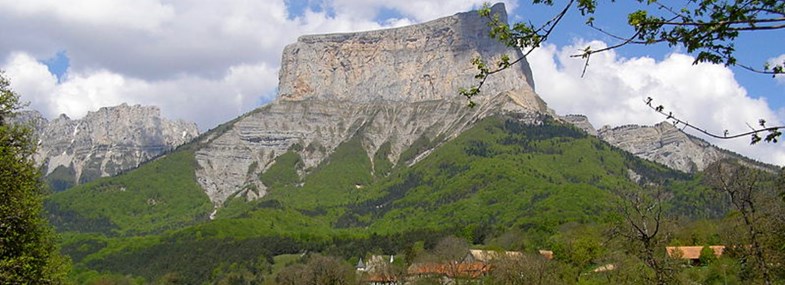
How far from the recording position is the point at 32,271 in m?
28.1

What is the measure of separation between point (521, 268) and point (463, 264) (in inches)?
1230

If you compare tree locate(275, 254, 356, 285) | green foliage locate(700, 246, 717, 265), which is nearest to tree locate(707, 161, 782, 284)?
green foliage locate(700, 246, 717, 265)

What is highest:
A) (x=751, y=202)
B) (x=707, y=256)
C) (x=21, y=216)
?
(x=707, y=256)

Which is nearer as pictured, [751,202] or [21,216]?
[21,216]

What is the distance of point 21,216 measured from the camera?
26625mm

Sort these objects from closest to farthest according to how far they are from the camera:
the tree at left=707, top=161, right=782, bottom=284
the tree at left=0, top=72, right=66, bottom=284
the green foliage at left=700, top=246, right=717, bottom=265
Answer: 1. the tree at left=0, top=72, right=66, bottom=284
2. the tree at left=707, top=161, right=782, bottom=284
3. the green foliage at left=700, top=246, right=717, bottom=265

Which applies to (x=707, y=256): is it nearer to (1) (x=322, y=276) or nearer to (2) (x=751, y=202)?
(1) (x=322, y=276)

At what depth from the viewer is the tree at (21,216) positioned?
84.9 ft

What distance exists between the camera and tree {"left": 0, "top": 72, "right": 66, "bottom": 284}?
25.9 m

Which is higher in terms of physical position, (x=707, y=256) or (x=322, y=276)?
(x=707, y=256)

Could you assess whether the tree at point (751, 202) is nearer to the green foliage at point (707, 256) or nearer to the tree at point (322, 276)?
the green foliage at point (707, 256)

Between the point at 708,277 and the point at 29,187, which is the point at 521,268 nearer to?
the point at 708,277

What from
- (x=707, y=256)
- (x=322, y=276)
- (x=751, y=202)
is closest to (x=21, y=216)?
(x=751, y=202)

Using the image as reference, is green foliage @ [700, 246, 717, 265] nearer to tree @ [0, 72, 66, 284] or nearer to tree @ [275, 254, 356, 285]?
tree @ [275, 254, 356, 285]
